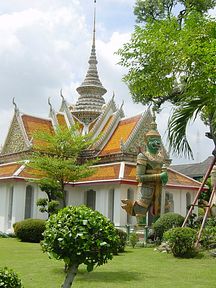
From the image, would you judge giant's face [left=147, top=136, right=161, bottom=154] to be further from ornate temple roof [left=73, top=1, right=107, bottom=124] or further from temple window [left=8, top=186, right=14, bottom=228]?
ornate temple roof [left=73, top=1, right=107, bottom=124]

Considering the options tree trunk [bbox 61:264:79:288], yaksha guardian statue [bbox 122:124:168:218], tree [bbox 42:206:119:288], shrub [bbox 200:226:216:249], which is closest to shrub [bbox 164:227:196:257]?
shrub [bbox 200:226:216:249]

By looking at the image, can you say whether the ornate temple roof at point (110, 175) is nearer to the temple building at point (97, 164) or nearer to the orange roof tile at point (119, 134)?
the temple building at point (97, 164)

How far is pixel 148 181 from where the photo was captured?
60.0ft

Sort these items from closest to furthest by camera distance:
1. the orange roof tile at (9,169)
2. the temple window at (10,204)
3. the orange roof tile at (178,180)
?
the temple window at (10,204)
the orange roof tile at (9,169)
the orange roof tile at (178,180)

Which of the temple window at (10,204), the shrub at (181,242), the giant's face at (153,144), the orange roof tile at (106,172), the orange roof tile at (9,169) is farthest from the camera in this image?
the orange roof tile at (9,169)

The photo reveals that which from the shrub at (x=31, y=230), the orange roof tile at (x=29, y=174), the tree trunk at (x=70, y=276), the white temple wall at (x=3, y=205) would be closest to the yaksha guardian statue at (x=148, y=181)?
the shrub at (x=31, y=230)

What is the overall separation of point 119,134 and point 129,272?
59.2ft

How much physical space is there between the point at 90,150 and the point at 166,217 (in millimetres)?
11536

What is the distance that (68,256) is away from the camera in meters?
6.66

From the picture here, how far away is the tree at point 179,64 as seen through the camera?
7328mm

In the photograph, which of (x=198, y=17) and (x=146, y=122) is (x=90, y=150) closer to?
(x=146, y=122)

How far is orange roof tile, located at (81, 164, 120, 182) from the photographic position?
24092mm

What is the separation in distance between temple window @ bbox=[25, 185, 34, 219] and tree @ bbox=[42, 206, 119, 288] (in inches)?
736

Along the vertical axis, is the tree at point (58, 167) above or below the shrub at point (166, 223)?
above
